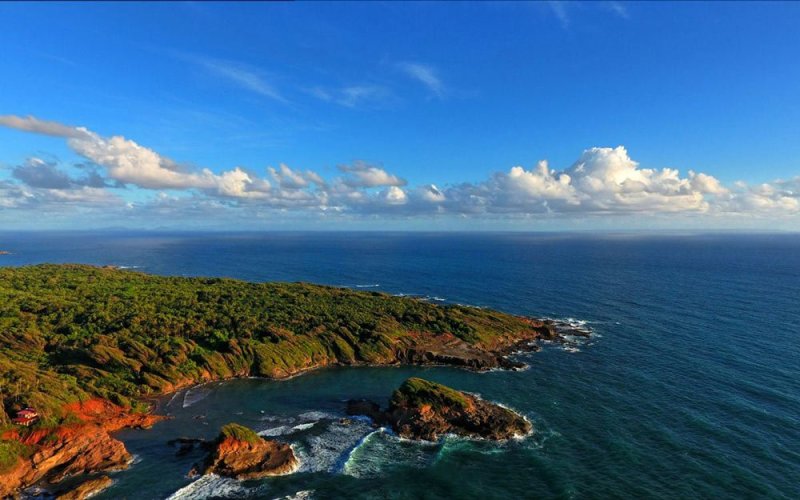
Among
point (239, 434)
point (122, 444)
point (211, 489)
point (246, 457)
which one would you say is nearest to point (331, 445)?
point (246, 457)

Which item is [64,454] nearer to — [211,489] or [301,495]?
[211,489]

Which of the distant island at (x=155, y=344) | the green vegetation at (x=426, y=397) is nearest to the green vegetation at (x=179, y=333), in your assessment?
the distant island at (x=155, y=344)

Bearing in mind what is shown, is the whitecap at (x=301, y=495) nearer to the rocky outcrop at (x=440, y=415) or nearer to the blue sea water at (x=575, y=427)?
the blue sea water at (x=575, y=427)

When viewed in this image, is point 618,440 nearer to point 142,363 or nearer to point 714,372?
point 714,372

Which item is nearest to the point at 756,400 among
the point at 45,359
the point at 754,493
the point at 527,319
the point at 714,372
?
the point at 714,372

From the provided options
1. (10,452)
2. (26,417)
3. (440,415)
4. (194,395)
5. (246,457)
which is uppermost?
(26,417)

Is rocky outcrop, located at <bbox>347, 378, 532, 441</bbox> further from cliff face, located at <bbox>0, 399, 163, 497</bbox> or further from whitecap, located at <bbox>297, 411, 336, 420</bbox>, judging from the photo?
cliff face, located at <bbox>0, 399, 163, 497</bbox>
